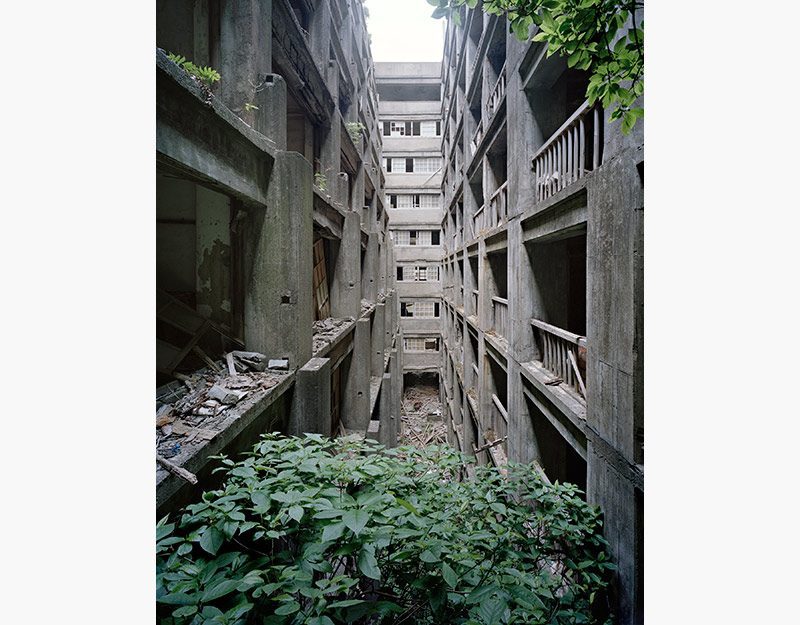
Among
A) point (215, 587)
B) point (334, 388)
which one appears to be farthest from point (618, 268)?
point (334, 388)

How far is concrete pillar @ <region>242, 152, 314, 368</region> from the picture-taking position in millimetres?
5680

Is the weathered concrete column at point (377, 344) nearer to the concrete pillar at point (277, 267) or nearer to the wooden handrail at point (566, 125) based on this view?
the wooden handrail at point (566, 125)

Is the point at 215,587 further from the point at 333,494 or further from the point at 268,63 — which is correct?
the point at 268,63

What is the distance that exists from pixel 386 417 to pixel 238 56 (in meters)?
12.8

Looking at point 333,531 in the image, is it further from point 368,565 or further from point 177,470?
point 177,470

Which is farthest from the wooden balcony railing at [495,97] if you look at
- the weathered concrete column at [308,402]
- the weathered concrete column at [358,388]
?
the weathered concrete column at [308,402]

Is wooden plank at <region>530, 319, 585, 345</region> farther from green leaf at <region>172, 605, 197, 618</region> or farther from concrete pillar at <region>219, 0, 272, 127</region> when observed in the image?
concrete pillar at <region>219, 0, 272, 127</region>

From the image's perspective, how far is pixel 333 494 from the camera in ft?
8.79

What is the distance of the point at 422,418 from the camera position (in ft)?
77.2

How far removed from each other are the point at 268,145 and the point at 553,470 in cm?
768

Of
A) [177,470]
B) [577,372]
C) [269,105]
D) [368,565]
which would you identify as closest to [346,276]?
[269,105]

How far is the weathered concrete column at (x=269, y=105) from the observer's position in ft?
18.6

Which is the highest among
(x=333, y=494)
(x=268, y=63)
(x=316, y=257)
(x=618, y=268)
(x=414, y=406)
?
(x=268, y=63)

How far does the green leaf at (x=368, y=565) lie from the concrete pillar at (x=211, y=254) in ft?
15.3
